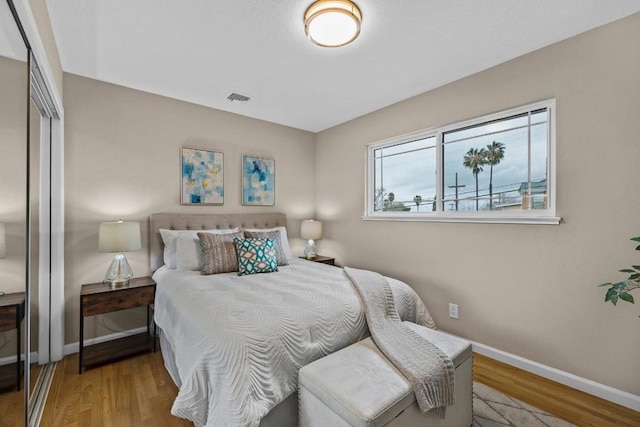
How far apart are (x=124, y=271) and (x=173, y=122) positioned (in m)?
1.62

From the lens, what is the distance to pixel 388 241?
11.1ft

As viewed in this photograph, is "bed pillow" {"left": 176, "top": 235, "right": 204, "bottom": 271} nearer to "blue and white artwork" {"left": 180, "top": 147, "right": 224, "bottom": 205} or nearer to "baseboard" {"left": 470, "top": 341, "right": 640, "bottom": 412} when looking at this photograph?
"blue and white artwork" {"left": 180, "top": 147, "right": 224, "bottom": 205}

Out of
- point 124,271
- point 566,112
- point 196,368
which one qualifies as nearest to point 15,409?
point 196,368

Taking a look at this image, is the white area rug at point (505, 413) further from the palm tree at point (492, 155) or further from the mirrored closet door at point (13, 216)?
the mirrored closet door at point (13, 216)

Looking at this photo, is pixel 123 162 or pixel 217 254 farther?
pixel 123 162

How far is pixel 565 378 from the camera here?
2.13 metres

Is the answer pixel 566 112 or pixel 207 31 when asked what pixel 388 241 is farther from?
pixel 207 31

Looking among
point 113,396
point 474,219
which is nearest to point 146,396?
point 113,396

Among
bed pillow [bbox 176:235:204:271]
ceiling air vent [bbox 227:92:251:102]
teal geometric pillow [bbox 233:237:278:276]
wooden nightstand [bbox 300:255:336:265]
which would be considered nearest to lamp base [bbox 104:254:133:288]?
bed pillow [bbox 176:235:204:271]

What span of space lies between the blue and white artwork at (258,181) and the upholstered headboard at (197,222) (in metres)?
0.21

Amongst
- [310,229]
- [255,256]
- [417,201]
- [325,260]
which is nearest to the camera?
[255,256]

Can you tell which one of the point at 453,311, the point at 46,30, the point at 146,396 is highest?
the point at 46,30

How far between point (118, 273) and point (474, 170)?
3.39m

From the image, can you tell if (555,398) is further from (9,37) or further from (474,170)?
(9,37)
